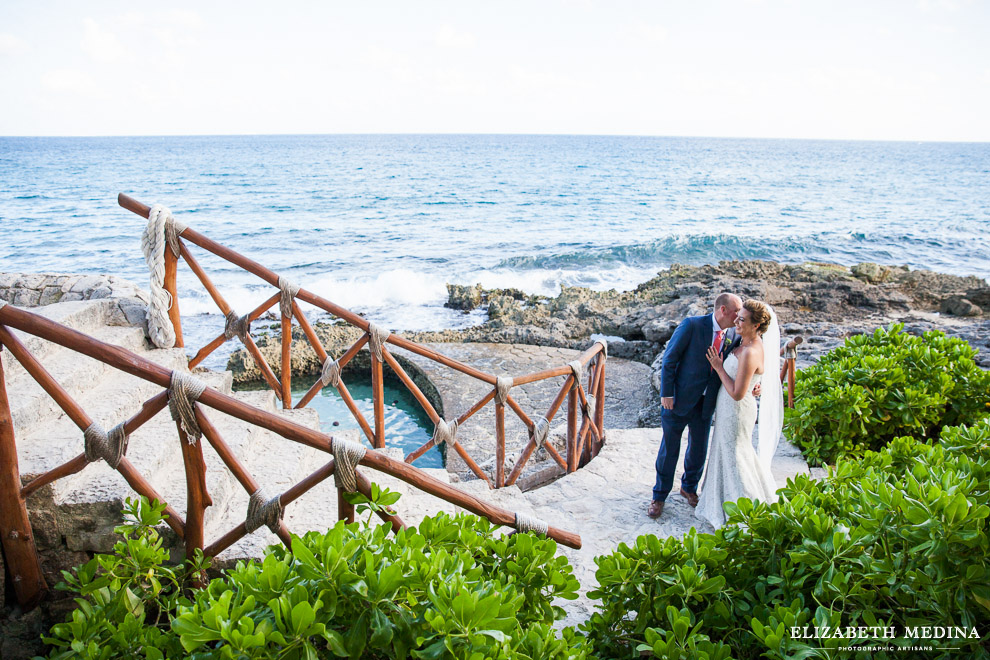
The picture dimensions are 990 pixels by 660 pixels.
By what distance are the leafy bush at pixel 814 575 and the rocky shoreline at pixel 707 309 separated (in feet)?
20.5

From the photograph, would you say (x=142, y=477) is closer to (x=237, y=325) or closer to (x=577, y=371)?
(x=237, y=325)

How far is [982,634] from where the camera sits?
1.76 meters

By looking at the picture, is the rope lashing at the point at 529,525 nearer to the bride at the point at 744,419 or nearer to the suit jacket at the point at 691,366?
the suit jacket at the point at 691,366

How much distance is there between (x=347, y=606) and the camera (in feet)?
5.01

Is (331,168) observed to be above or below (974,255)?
above

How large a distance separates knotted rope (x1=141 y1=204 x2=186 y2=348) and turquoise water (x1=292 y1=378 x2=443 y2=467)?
11.6 feet

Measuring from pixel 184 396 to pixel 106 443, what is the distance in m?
0.43

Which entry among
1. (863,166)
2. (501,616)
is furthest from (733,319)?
(863,166)

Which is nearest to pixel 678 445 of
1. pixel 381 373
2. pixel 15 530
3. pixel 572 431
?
pixel 572 431

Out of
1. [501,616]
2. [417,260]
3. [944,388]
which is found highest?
[501,616]

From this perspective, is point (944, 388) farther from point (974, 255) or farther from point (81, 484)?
point (974, 255)

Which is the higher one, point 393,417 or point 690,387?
point 690,387

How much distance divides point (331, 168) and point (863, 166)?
6655 cm

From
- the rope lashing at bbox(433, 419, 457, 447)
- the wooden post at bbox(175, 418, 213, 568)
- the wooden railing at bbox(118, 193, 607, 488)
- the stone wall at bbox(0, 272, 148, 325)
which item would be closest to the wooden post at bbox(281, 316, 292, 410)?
the wooden railing at bbox(118, 193, 607, 488)
